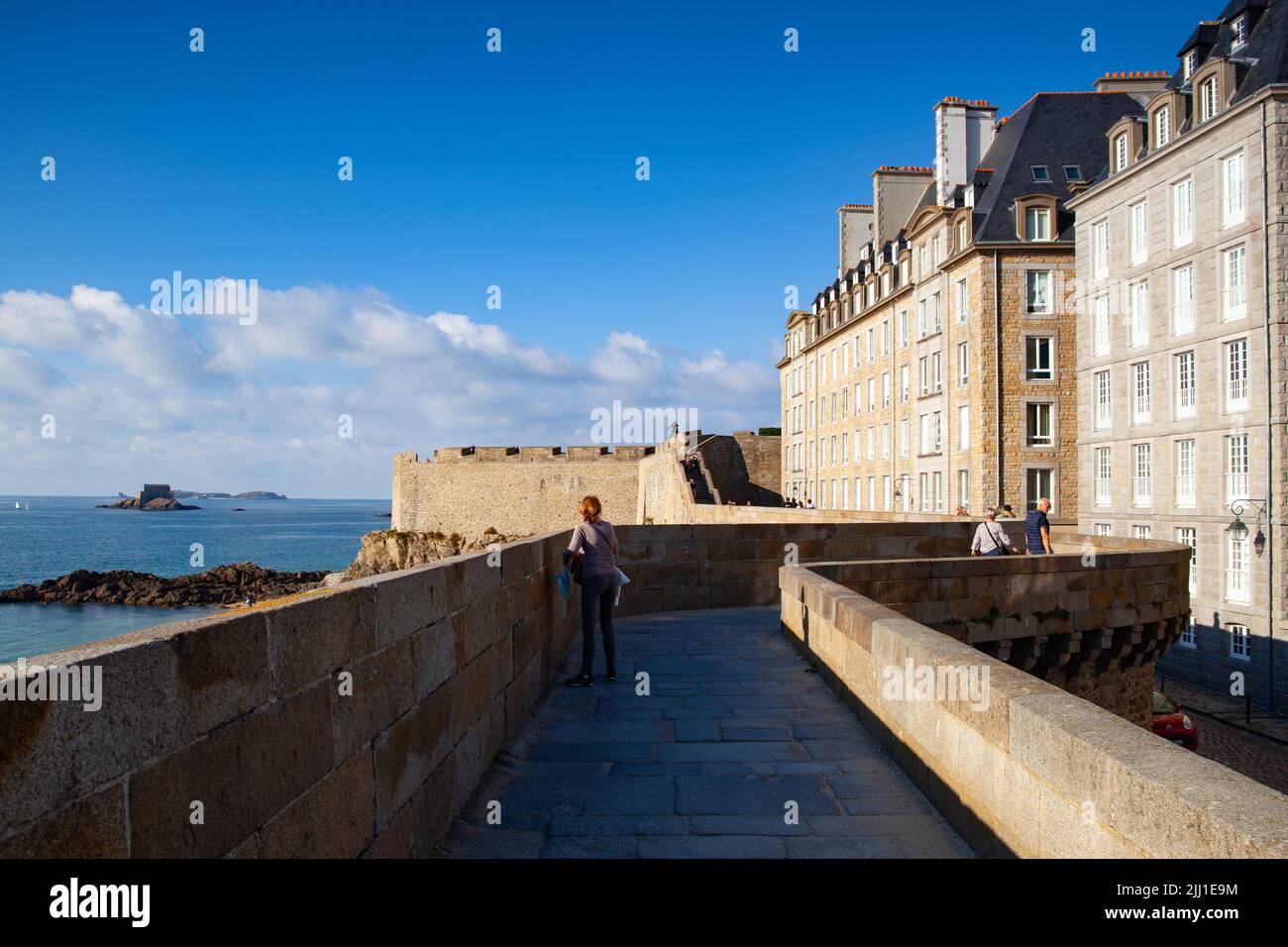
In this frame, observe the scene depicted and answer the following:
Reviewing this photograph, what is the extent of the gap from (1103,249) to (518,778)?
3065cm

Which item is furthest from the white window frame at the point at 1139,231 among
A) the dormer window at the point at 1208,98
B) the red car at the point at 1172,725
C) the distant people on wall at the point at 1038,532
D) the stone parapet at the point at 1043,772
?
the stone parapet at the point at 1043,772

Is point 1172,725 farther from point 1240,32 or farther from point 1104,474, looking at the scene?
point 1240,32

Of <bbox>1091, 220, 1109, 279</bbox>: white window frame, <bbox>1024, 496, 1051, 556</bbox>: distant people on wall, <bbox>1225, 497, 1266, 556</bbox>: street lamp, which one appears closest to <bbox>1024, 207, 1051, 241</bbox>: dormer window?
<bbox>1091, 220, 1109, 279</bbox>: white window frame

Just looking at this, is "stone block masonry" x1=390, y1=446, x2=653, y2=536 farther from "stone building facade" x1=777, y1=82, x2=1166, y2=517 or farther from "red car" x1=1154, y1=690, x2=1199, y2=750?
"red car" x1=1154, y1=690, x2=1199, y2=750

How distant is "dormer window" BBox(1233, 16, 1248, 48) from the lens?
26.8 m

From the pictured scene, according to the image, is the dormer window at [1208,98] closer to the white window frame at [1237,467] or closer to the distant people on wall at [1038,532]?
the white window frame at [1237,467]

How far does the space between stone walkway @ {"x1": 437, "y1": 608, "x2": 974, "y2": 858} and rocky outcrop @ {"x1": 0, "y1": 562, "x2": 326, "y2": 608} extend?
44.6 meters

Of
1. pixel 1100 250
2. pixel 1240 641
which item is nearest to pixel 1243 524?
pixel 1240 641

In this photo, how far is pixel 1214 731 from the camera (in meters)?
22.3

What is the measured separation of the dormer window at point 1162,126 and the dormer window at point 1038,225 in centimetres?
563

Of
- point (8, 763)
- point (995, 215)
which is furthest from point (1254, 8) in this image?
point (8, 763)

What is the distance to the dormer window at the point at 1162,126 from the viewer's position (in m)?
27.4

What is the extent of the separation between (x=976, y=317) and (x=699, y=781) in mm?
31302

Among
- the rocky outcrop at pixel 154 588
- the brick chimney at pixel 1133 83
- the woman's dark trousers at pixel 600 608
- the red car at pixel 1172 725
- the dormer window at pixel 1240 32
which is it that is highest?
the brick chimney at pixel 1133 83
